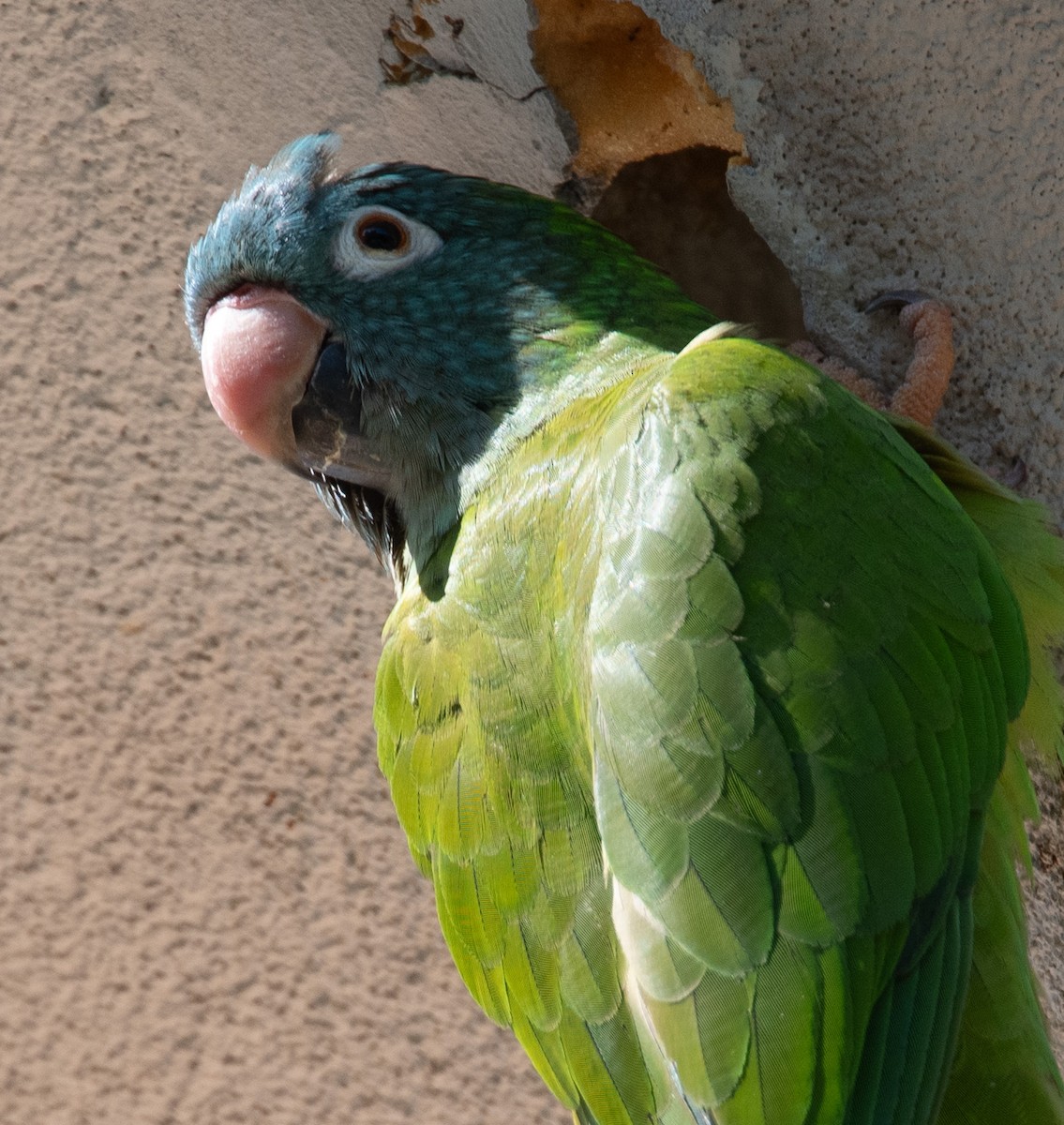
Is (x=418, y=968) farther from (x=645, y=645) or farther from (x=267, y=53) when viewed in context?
(x=267, y=53)

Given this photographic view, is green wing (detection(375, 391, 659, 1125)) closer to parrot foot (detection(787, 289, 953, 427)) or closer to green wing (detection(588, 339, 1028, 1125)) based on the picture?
green wing (detection(588, 339, 1028, 1125))

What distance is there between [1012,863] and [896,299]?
2.45ft

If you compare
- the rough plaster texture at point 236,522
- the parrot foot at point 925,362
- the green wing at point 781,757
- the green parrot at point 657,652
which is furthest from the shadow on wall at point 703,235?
the green wing at point 781,757

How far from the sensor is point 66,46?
171 cm

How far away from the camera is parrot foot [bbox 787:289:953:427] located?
66.1 inches

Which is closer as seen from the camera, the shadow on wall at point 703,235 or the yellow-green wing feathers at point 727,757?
the yellow-green wing feathers at point 727,757

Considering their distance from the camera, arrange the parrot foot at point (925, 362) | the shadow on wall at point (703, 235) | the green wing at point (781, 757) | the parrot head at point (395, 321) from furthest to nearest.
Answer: the shadow on wall at point (703, 235) → the parrot foot at point (925, 362) → the parrot head at point (395, 321) → the green wing at point (781, 757)

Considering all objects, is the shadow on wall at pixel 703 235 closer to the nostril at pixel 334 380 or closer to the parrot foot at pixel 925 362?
the parrot foot at pixel 925 362

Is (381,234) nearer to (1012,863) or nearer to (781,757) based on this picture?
(781,757)

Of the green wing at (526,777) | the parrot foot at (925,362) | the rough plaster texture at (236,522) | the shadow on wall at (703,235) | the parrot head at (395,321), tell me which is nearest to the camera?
the green wing at (526,777)

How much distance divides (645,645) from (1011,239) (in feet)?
3.07

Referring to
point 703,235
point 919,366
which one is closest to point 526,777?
point 919,366

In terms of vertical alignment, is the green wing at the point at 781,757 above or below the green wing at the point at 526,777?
above

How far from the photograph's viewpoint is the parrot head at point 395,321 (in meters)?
1.39
